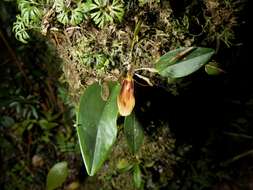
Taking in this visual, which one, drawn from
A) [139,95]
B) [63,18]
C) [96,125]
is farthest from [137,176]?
[63,18]

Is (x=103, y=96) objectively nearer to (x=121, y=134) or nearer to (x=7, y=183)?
(x=121, y=134)

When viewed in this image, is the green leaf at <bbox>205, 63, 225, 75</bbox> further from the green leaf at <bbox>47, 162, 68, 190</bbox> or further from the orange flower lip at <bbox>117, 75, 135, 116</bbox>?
the green leaf at <bbox>47, 162, 68, 190</bbox>

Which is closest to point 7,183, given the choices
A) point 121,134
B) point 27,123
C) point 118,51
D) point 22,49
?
point 27,123

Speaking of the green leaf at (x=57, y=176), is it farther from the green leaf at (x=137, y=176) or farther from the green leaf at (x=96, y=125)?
the green leaf at (x=96, y=125)

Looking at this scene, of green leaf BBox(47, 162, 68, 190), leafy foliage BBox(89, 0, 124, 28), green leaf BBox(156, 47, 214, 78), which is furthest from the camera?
green leaf BBox(47, 162, 68, 190)

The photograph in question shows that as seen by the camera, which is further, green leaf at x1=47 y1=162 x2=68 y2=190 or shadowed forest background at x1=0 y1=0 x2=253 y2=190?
green leaf at x1=47 y1=162 x2=68 y2=190

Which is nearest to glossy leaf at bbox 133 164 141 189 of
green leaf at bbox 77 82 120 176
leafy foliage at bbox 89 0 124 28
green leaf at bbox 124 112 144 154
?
green leaf at bbox 124 112 144 154
